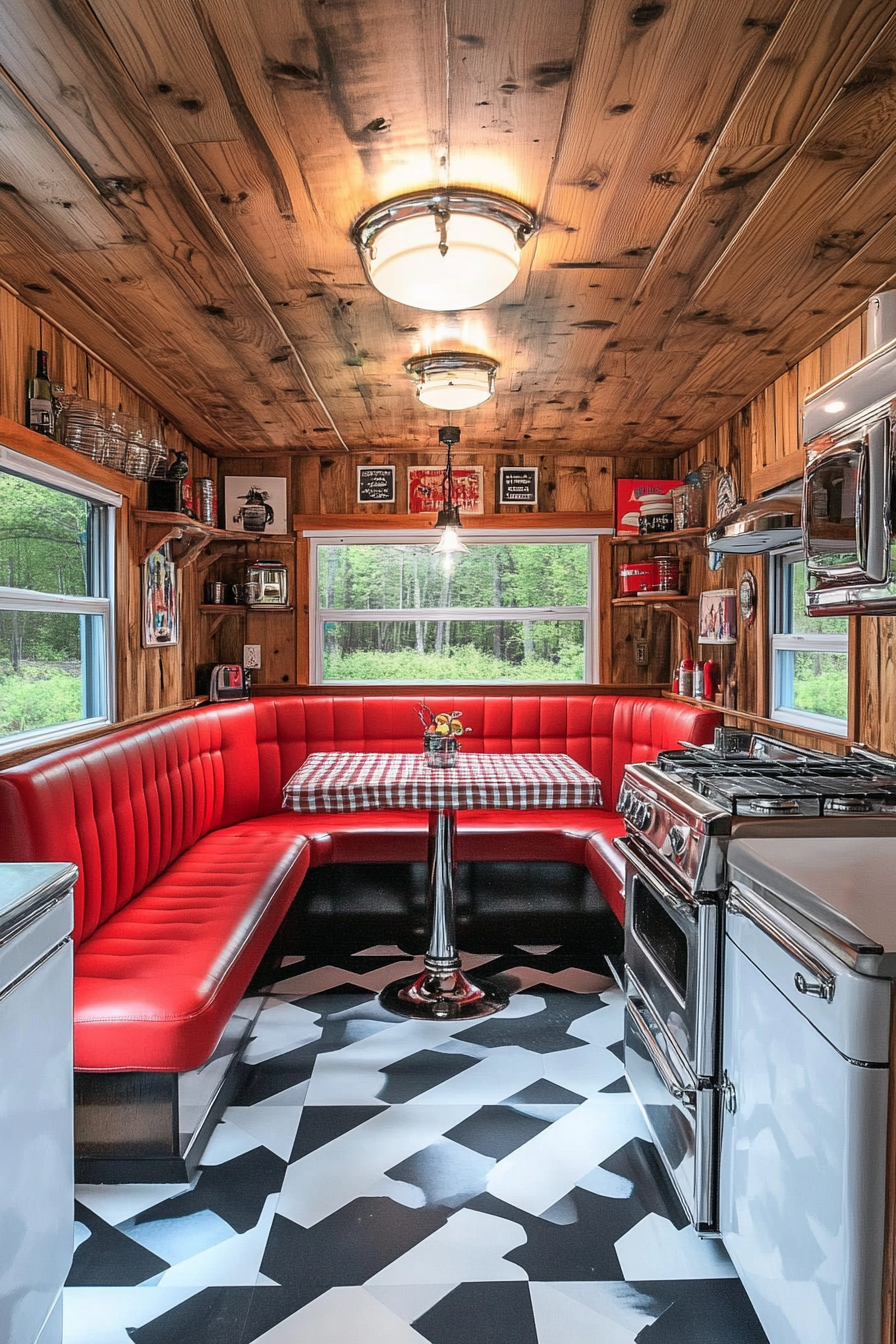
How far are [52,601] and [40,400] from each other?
705 mm

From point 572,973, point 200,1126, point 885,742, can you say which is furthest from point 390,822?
point 885,742

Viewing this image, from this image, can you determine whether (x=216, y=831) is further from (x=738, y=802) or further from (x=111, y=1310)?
(x=738, y=802)

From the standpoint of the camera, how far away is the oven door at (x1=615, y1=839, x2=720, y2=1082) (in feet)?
6.47

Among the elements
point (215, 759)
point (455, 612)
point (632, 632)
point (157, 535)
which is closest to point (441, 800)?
point (215, 759)

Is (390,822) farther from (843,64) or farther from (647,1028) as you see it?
(843,64)

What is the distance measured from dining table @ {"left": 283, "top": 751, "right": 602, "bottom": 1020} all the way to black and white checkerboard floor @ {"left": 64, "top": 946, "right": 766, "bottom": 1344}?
329mm

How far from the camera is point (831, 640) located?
3.32m

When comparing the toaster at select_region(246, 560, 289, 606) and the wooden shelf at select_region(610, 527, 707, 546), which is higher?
the wooden shelf at select_region(610, 527, 707, 546)

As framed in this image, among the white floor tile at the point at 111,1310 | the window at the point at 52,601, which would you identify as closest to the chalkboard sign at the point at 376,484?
the window at the point at 52,601

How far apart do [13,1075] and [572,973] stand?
2.73 meters

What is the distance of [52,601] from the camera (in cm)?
321

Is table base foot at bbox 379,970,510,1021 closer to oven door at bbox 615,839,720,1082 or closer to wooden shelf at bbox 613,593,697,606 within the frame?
oven door at bbox 615,839,720,1082

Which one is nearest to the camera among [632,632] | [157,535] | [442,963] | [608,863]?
[442,963]

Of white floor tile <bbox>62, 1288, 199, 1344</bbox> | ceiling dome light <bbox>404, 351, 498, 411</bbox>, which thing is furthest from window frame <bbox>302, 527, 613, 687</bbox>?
white floor tile <bbox>62, 1288, 199, 1344</bbox>
